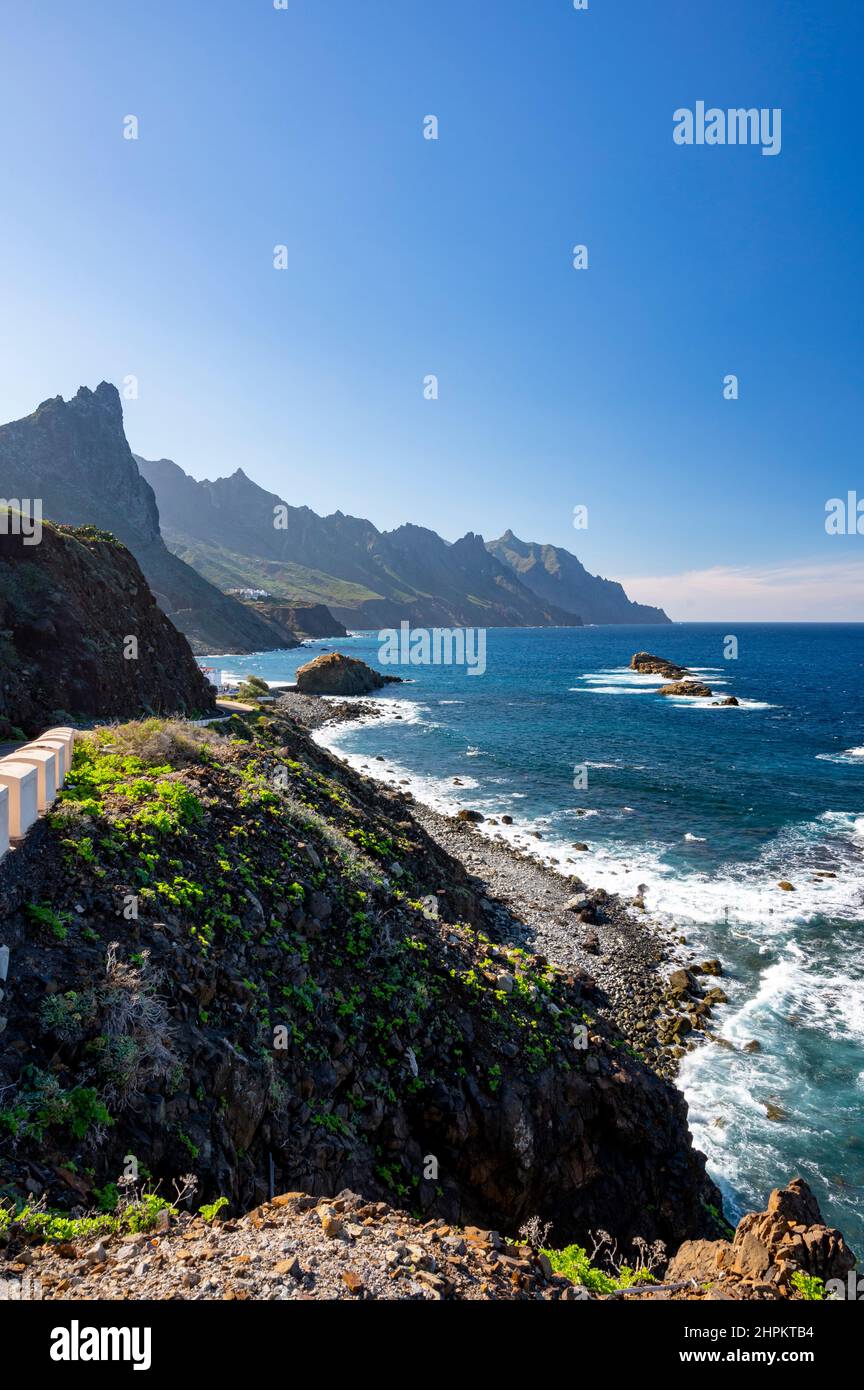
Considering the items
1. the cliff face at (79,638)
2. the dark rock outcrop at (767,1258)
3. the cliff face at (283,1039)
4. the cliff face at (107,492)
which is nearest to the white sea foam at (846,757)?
the cliff face at (283,1039)

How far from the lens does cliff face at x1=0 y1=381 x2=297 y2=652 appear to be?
159000mm

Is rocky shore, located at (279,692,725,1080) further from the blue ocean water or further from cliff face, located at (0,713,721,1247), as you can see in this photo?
cliff face, located at (0,713,721,1247)

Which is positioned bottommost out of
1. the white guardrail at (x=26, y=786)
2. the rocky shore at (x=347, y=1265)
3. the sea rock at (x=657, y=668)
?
the rocky shore at (x=347, y=1265)

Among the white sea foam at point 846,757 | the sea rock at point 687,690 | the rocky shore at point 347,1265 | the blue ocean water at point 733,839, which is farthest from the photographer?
the sea rock at point 687,690

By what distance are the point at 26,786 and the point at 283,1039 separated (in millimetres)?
6140

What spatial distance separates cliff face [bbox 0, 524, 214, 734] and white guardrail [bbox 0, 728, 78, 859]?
10934mm

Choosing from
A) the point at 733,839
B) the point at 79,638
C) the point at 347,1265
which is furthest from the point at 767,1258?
the point at 733,839

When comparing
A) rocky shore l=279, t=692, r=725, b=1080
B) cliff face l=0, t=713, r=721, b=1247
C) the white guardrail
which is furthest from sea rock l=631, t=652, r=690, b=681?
the white guardrail

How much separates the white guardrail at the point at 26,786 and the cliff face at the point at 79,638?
35.9 ft

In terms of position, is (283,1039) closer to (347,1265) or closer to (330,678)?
(347,1265)

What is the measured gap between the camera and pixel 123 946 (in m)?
9.01

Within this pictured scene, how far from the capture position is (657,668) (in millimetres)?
125375

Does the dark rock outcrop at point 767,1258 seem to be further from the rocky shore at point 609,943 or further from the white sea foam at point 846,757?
the white sea foam at point 846,757

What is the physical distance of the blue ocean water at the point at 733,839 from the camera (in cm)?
1644
